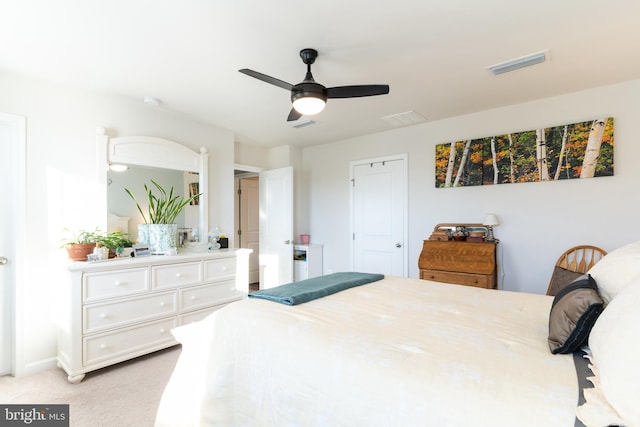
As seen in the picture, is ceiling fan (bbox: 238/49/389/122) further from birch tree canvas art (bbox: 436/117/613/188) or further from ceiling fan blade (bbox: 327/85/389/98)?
birch tree canvas art (bbox: 436/117/613/188)

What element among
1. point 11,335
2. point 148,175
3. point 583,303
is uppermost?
point 148,175

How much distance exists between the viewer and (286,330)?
139 cm

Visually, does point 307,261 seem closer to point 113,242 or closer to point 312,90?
point 113,242

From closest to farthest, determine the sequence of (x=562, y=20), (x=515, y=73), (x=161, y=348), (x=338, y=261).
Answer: (x=562, y=20), (x=515, y=73), (x=161, y=348), (x=338, y=261)

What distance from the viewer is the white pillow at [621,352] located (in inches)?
29.8

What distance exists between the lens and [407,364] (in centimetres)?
107

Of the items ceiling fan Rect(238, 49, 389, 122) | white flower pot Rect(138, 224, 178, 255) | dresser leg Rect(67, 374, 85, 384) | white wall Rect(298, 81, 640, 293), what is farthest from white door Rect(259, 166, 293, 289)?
dresser leg Rect(67, 374, 85, 384)

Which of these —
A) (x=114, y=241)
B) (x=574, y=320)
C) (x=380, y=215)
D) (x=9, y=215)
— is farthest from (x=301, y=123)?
(x=574, y=320)

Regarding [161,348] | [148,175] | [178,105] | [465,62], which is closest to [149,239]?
[148,175]

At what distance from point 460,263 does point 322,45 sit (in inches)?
98.0

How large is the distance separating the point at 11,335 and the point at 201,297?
1472 mm

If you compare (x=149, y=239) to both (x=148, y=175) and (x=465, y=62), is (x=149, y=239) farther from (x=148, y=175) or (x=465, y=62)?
(x=465, y=62)

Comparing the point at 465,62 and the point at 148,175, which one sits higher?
the point at 465,62

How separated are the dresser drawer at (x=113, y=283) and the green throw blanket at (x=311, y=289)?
1.45 m
